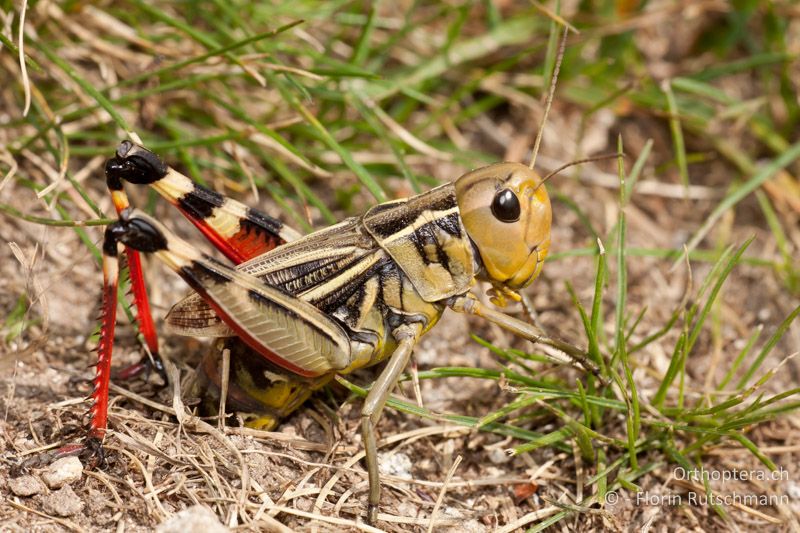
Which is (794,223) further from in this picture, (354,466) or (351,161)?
(354,466)

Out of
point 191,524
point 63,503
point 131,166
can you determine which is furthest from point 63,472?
point 131,166

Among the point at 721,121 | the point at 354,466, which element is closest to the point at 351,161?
the point at 354,466

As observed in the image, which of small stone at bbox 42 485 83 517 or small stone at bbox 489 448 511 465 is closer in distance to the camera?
small stone at bbox 42 485 83 517

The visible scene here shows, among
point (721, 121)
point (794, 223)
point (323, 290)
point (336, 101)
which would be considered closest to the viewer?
point (323, 290)

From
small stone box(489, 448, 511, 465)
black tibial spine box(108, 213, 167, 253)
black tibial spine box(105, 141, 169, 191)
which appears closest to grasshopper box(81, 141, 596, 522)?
black tibial spine box(105, 141, 169, 191)

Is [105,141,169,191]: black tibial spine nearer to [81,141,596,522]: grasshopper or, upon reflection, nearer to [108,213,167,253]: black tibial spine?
[81,141,596,522]: grasshopper

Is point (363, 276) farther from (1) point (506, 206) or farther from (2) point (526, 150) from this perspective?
(2) point (526, 150)

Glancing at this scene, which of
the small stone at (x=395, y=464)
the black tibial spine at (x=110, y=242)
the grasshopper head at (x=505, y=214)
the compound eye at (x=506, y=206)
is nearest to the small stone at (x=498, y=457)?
the small stone at (x=395, y=464)
